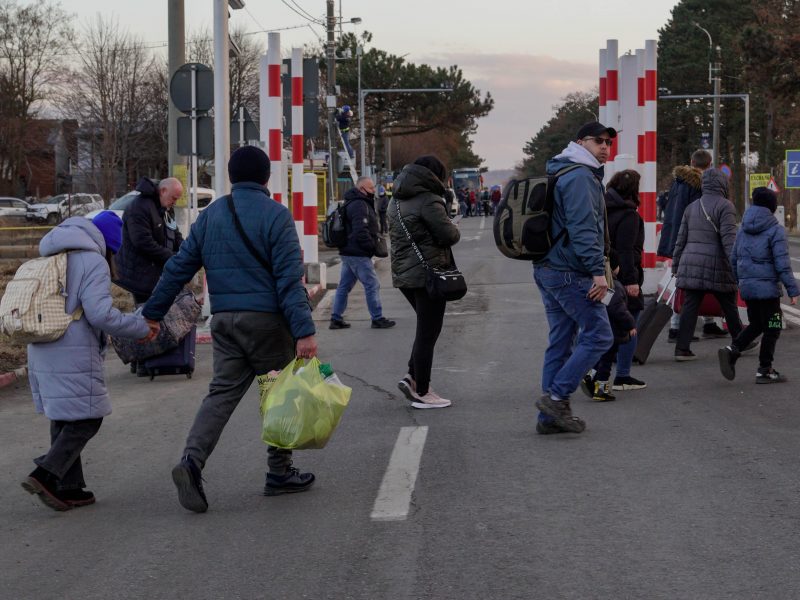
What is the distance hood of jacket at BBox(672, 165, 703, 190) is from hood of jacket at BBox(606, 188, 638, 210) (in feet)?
7.32

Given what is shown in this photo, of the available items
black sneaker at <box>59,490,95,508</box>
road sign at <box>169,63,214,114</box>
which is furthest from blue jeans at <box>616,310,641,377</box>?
road sign at <box>169,63,214,114</box>

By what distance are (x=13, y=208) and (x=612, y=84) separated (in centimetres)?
5014

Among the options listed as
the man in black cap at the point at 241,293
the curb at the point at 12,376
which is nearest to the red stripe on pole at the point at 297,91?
the curb at the point at 12,376

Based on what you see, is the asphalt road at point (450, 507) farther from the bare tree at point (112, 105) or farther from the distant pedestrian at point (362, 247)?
the bare tree at point (112, 105)

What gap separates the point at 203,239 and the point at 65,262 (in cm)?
69

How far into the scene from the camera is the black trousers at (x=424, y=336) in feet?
27.9

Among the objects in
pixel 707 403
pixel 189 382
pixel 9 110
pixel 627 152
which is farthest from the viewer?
pixel 9 110

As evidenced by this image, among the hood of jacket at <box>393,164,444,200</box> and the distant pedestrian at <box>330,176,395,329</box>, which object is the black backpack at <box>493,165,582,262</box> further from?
the distant pedestrian at <box>330,176,395,329</box>

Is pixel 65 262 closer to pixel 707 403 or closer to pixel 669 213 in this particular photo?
pixel 707 403

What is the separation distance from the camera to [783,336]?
40.2 ft

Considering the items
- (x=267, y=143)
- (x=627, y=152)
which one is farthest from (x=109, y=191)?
(x=627, y=152)

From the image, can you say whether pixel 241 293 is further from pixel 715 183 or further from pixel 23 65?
pixel 23 65

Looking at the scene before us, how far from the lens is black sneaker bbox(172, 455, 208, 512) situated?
19.0 feet

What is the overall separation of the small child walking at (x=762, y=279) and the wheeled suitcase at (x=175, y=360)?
4.41 meters
